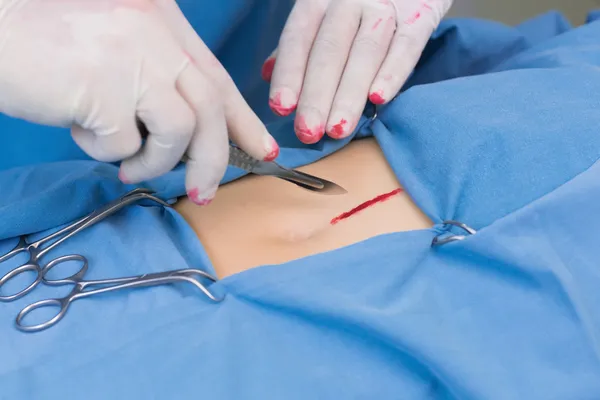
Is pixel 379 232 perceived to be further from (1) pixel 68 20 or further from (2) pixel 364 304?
(1) pixel 68 20

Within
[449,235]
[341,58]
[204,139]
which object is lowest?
[449,235]

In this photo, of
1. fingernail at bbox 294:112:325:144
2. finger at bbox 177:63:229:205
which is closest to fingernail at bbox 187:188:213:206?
finger at bbox 177:63:229:205

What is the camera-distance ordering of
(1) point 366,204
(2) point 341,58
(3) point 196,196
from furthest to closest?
(2) point 341,58 → (1) point 366,204 → (3) point 196,196

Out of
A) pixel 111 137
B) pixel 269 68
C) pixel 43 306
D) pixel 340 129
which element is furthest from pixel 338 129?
pixel 43 306

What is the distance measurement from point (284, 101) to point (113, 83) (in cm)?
33

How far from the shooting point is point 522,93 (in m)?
0.86

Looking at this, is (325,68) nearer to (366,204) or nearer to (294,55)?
(294,55)

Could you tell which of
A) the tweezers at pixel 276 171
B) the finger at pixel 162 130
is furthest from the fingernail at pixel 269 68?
the finger at pixel 162 130

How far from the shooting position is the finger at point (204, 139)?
0.66 meters

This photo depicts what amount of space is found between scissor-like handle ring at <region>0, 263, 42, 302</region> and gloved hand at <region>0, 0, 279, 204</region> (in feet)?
0.51

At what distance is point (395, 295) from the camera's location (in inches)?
26.7

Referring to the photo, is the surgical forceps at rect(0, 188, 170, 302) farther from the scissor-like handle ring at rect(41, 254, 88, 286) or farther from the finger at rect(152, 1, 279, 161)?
the finger at rect(152, 1, 279, 161)

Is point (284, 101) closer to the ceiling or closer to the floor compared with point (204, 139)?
closer to the floor

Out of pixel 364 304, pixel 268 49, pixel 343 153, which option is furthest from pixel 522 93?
pixel 268 49
